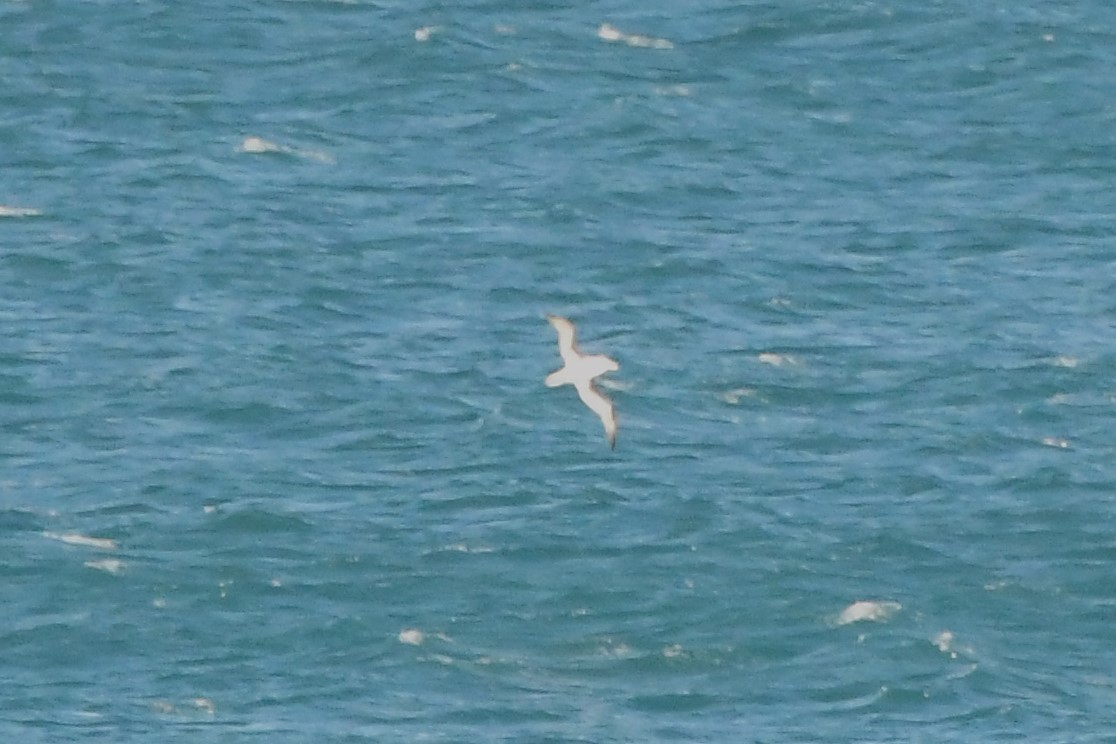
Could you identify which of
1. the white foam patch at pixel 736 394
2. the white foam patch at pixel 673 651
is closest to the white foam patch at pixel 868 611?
the white foam patch at pixel 673 651

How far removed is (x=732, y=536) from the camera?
59594 mm

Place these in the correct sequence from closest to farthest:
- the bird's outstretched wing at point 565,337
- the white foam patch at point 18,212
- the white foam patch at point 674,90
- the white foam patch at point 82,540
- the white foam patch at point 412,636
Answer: the bird's outstretched wing at point 565,337, the white foam patch at point 412,636, the white foam patch at point 82,540, the white foam patch at point 18,212, the white foam patch at point 674,90

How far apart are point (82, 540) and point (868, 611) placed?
15357mm

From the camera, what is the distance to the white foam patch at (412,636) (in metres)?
56.5

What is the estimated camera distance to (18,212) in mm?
73688

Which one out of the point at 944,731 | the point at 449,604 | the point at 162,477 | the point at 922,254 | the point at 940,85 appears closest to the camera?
the point at 944,731

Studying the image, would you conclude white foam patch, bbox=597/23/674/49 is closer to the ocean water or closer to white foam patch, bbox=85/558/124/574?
the ocean water

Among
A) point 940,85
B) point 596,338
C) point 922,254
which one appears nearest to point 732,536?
point 596,338

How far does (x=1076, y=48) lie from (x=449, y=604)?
32842 millimetres

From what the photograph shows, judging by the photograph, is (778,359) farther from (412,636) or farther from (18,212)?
(18,212)

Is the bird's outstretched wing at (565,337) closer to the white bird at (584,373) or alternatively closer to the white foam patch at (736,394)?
the white bird at (584,373)

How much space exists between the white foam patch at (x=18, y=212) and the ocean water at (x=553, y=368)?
239 millimetres

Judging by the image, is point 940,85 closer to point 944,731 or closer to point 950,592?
point 950,592

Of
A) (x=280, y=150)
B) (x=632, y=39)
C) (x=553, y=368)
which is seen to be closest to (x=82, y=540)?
(x=553, y=368)
